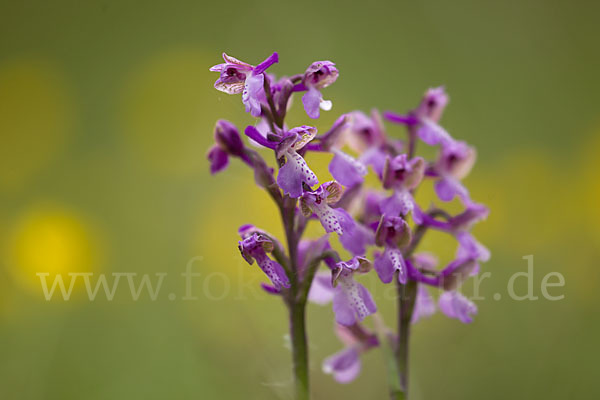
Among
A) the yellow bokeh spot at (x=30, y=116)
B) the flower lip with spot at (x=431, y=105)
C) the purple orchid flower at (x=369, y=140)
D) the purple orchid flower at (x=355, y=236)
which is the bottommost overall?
the purple orchid flower at (x=355, y=236)

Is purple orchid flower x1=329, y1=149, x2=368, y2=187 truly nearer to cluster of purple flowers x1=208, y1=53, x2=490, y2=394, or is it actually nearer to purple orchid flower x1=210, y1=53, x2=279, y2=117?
cluster of purple flowers x1=208, y1=53, x2=490, y2=394

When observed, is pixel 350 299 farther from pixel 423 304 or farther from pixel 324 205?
pixel 423 304

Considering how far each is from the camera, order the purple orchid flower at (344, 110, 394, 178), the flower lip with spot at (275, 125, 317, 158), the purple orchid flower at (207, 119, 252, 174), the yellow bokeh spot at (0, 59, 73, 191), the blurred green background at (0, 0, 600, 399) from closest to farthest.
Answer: the flower lip with spot at (275, 125, 317, 158), the purple orchid flower at (207, 119, 252, 174), the purple orchid flower at (344, 110, 394, 178), the blurred green background at (0, 0, 600, 399), the yellow bokeh spot at (0, 59, 73, 191)

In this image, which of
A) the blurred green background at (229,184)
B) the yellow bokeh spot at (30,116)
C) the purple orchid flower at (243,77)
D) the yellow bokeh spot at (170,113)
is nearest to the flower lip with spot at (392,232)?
the blurred green background at (229,184)

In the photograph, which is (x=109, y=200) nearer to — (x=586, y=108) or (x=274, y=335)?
(x=274, y=335)

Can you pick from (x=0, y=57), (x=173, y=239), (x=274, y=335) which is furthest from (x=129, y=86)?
(x=274, y=335)

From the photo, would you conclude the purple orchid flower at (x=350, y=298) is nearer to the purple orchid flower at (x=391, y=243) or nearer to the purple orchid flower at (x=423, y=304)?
the purple orchid flower at (x=391, y=243)

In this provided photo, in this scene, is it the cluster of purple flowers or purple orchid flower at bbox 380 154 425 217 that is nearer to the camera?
the cluster of purple flowers

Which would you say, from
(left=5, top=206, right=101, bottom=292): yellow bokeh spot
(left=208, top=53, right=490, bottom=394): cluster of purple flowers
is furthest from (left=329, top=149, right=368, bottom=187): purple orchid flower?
(left=5, top=206, right=101, bottom=292): yellow bokeh spot

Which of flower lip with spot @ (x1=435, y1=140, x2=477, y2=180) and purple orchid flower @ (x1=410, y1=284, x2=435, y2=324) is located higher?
flower lip with spot @ (x1=435, y1=140, x2=477, y2=180)

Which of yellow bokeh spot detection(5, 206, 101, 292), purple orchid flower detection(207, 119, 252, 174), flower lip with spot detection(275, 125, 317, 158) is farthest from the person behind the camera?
yellow bokeh spot detection(5, 206, 101, 292)

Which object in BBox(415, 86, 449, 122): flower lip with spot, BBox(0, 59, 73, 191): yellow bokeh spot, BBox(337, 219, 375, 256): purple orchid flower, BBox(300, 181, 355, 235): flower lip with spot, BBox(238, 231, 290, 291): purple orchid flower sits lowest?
BBox(238, 231, 290, 291): purple orchid flower
